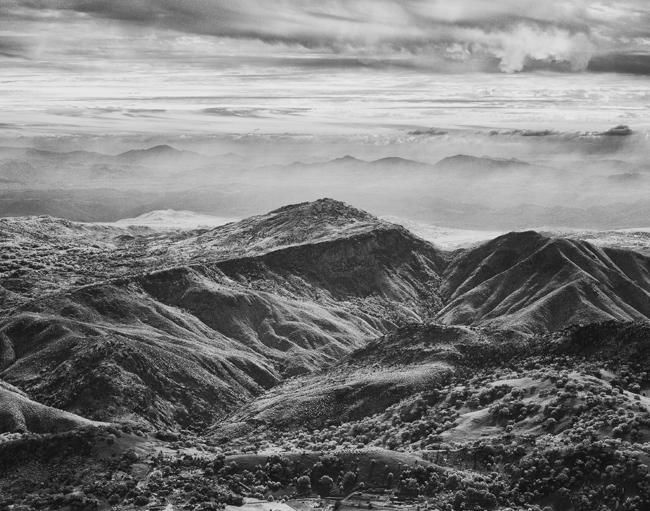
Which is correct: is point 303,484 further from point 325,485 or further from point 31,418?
point 31,418

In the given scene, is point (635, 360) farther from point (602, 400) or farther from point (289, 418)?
point (289, 418)

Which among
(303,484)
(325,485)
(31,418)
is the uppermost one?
(325,485)

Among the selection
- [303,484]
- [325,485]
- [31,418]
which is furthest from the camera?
[31,418]

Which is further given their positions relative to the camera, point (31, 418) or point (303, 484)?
point (31, 418)

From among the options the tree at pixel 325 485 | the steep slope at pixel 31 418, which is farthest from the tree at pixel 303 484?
the steep slope at pixel 31 418

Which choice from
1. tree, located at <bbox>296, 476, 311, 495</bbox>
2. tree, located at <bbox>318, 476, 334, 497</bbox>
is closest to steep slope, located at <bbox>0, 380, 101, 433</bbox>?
tree, located at <bbox>296, 476, 311, 495</bbox>

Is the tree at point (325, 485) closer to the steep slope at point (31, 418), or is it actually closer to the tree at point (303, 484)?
the tree at point (303, 484)

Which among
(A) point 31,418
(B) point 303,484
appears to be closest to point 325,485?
(B) point 303,484

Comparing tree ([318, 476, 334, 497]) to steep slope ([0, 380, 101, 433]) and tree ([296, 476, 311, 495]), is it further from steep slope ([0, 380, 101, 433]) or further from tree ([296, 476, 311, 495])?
steep slope ([0, 380, 101, 433])
